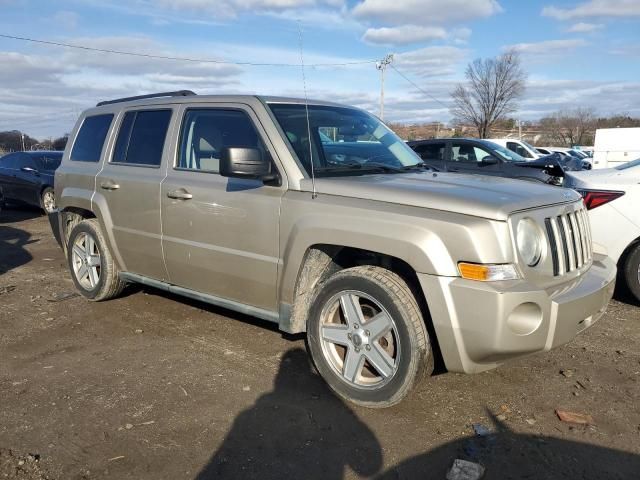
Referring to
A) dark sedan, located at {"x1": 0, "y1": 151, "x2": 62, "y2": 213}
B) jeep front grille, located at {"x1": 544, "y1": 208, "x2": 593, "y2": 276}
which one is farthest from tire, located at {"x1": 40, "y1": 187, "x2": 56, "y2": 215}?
jeep front grille, located at {"x1": 544, "y1": 208, "x2": 593, "y2": 276}

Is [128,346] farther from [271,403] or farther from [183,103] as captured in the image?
[183,103]

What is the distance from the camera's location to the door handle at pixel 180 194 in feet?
14.3

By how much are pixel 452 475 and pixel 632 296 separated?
376 centimetres

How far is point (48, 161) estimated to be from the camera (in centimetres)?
1330

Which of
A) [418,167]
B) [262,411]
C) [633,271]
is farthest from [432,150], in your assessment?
[262,411]

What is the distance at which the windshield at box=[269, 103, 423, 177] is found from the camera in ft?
13.2

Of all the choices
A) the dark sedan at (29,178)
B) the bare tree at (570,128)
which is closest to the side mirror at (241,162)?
the dark sedan at (29,178)

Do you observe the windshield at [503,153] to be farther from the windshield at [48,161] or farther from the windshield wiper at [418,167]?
the windshield at [48,161]

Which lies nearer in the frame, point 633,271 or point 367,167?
point 367,167

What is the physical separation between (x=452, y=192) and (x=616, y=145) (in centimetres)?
2648

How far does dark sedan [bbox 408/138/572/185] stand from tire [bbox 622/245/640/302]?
5243 millimetres

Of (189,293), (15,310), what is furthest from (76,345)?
(15,310)

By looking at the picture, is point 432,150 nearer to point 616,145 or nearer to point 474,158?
point 474,158

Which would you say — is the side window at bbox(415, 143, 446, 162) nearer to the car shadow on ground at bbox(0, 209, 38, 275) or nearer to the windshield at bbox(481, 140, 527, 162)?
the windshield at bbox(481, 140, 527, 162)
